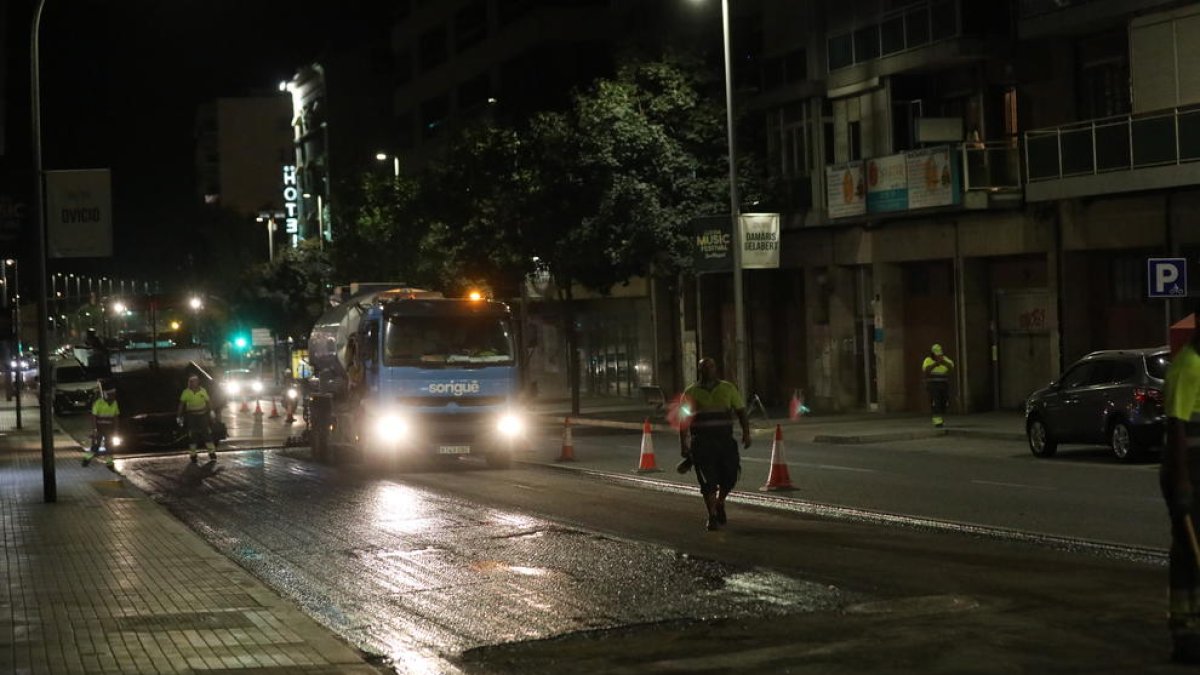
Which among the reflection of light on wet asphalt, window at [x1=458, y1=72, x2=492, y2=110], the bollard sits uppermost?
window at [x1=458, y1=72, x2=492, y2=110]

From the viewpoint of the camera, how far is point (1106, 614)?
398 inches

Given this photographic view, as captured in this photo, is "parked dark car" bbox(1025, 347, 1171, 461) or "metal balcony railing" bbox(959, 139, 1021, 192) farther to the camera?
"metal balcony railing" bbox(959, 139, 1021, 192)

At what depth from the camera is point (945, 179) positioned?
34344mm

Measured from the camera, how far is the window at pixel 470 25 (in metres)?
65.4

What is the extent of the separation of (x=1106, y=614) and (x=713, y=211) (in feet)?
98.5

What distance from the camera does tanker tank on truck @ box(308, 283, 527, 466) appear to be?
997 inches

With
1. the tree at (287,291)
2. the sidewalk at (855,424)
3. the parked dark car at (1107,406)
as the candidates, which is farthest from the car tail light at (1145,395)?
the tree at (287,291)

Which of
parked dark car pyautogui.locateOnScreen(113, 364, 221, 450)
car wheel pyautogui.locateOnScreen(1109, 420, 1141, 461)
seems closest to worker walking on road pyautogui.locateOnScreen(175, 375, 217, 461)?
parked dark car pyautogui.locateOnScreen(113, 364, 221, 450)

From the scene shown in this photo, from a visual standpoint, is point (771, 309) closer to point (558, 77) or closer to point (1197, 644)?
point (558, 77)

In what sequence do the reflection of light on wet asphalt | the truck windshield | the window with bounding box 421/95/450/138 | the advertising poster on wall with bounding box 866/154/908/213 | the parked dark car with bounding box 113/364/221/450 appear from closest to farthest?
the reflection of light on wet asphalt → the truck windshield → the parked dark car with bounding box 113/364/221/450 → the advertising poster on wall with bounding box 866/154/908/213 → the window with bounding box 421/95/450/138

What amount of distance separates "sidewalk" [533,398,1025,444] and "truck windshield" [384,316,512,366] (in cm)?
691

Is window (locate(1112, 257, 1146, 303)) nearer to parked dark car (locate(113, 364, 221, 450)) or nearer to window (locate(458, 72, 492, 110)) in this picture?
parked dark car (locate(113, 364, 221, 450))

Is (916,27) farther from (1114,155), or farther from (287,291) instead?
(287,291)

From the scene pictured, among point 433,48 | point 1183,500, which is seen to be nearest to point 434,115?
point 433,48
